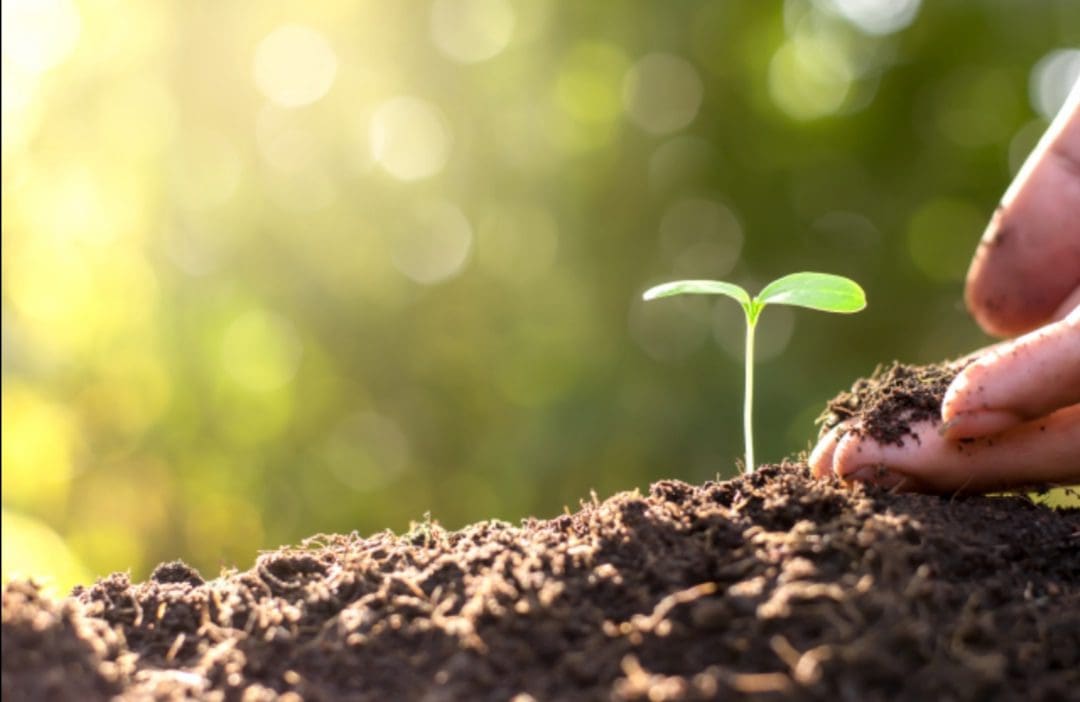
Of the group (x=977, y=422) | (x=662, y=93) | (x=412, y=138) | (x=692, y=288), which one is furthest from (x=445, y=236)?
(x=977, y=422)

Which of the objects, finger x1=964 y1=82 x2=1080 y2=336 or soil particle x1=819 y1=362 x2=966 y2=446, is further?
finger x1=964 y1=82 x2=1080 y2=336

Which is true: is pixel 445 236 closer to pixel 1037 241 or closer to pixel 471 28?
pixel 471 28

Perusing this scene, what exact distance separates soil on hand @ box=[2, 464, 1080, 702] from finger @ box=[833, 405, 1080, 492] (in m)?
0.14

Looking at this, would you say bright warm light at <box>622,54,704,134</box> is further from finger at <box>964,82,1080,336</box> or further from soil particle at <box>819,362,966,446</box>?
soil particle at <box>819,362,966,446</box>

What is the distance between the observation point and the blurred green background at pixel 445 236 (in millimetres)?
7547

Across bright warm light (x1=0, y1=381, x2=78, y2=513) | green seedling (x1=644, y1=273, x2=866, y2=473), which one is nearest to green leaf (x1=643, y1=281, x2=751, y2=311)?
green seedling (x1=644, y1=273, x2=866, y2=473)

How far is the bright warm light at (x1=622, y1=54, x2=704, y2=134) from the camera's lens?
8.28 meters

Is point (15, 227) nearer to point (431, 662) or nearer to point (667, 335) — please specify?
point (667, 335)

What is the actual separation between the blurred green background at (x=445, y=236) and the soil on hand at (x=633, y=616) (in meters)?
5.65

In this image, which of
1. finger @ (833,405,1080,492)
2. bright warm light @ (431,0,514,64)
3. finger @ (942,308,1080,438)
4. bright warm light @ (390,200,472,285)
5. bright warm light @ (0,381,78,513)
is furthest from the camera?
bright warm light @ (431,0,514,64)

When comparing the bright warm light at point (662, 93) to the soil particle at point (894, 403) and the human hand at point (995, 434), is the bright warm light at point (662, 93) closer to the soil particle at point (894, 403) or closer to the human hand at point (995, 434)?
the human hand at point (995, 434)

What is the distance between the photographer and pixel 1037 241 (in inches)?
114

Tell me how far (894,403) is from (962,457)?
6.6 inches

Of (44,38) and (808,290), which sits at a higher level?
(44,38)
